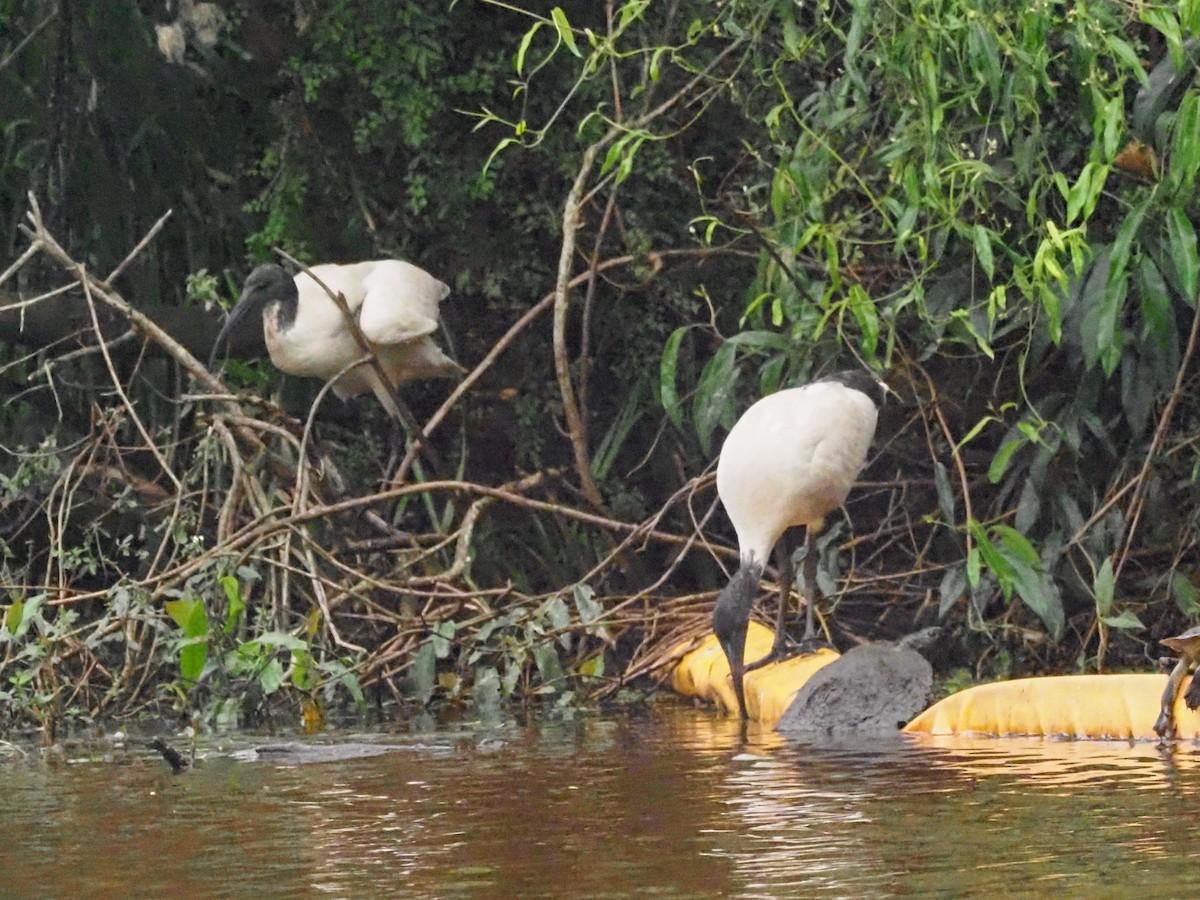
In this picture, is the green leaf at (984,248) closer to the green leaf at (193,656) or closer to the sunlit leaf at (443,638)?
the sunlit leaf at (443,638)

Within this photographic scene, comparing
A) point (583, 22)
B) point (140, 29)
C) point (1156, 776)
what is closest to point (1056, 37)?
point (583, 22)

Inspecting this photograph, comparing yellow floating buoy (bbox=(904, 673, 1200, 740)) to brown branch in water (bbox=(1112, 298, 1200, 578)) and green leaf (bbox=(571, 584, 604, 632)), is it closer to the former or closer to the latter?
brown branch in water (bbox=(1112, 298, 1200, 578))

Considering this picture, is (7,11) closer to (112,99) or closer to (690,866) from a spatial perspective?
(112,99)

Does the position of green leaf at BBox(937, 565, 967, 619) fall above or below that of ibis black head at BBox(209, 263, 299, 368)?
below

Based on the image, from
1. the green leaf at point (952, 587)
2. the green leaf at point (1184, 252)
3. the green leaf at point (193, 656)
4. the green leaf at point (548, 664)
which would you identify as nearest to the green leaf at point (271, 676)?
the green leaf at point (193, 656)

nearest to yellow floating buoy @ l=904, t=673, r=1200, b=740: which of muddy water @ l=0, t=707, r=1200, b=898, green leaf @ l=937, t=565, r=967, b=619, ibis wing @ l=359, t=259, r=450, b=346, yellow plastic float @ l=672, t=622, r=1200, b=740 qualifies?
yellow plastic float @ l=672, t=622, r=1200, b=740

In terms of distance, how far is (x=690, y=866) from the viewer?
3396mm

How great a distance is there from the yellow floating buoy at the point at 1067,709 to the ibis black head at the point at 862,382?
154 cm

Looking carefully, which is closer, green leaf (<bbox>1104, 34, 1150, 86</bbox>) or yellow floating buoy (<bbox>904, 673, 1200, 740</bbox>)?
yellow floating buoy (<bbox>904, 673, 1200, 740</bbox>)

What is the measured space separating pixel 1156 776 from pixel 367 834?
1.60 metres

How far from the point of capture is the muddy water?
10.7 feet

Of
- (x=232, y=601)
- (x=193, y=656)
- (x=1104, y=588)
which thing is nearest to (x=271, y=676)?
(x=232, y=601)

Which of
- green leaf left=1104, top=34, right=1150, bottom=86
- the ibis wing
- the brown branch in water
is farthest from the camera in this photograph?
the ibis wing

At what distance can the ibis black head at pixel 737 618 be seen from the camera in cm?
632
